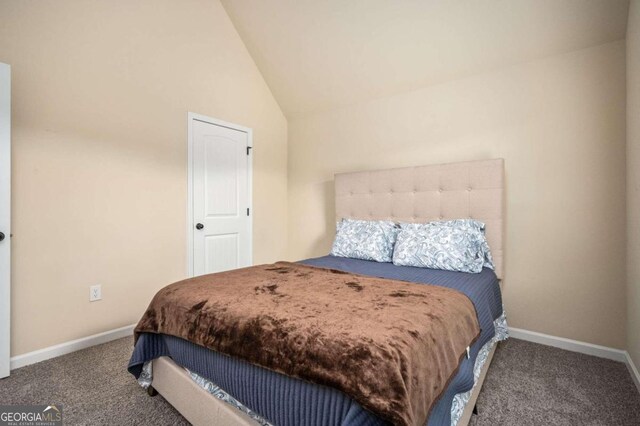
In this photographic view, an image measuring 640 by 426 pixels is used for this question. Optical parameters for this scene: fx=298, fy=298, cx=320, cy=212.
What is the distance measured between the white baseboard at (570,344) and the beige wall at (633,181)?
Answer: 4.6 inches

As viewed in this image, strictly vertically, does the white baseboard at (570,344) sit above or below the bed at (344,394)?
below

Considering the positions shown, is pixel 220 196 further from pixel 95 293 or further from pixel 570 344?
pixel 570 344

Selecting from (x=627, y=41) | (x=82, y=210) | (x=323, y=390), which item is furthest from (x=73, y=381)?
(x=627, y=41)

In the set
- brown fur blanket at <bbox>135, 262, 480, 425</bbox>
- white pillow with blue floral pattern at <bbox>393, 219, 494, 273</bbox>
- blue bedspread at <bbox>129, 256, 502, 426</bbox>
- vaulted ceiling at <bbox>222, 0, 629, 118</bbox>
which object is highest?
vaulted ceiling at <bbox>222, 0, 629, 118</bbox>

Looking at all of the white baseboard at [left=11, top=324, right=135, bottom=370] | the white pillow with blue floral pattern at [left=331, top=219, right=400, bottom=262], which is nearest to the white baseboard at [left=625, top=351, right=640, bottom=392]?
the white pillow with blue floral pattern at [left=331, top=219, right=400, bottom=262]

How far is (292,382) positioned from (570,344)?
7.63 feet

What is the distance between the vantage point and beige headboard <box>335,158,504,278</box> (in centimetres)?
237

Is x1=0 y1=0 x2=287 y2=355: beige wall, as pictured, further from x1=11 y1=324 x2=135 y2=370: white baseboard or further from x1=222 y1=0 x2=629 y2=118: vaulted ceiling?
x1=222 y1=0 x2=629 y2=118: vaulted ceiling

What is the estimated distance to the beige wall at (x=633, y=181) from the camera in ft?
5.68

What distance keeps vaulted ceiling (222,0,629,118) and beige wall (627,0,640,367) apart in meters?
0.29

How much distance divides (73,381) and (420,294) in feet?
7.06

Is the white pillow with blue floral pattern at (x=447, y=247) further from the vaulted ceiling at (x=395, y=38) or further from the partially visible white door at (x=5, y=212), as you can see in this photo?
the partially visible white door at (x=5, y=212)

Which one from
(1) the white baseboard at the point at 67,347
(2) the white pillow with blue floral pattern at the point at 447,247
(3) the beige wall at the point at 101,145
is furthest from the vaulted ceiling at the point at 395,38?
(1) the white baseboard at the point at 67,347

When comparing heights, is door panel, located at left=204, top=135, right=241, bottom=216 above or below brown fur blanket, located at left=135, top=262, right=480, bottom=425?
above
